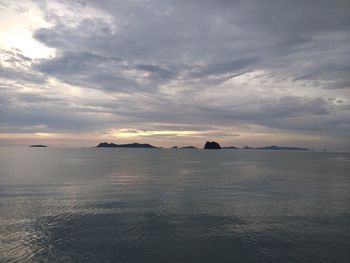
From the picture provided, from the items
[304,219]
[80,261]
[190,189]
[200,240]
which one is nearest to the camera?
[80,261]

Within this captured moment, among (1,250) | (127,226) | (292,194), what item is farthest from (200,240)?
(292,194)

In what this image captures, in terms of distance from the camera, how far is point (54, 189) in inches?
2034

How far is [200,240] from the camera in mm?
25688

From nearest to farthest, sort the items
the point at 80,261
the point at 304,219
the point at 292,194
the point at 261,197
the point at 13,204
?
the point at 80,261 → the point at 304,219 → the point at 13,204 → the point at 261,197 → the point at 292,194

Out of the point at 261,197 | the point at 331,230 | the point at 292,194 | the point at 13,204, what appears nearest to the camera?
the point at 331,230

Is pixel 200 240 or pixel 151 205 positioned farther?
pixel 151 205

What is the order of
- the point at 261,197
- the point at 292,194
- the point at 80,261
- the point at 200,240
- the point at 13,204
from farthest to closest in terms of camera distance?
the point at 292,194 → the point at 261,197 → the point at 13,204 → the point at 200,240 → the point at 80,261

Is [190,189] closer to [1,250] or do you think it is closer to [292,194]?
[292,194]

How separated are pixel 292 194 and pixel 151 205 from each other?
92.8 ft

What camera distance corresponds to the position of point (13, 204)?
38.3 m

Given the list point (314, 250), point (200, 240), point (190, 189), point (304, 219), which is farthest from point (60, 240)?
point (190, 189)

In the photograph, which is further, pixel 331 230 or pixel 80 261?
pixel 331 230

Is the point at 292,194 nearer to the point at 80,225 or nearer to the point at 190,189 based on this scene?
the point at 190,189

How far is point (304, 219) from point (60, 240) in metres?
28.6
